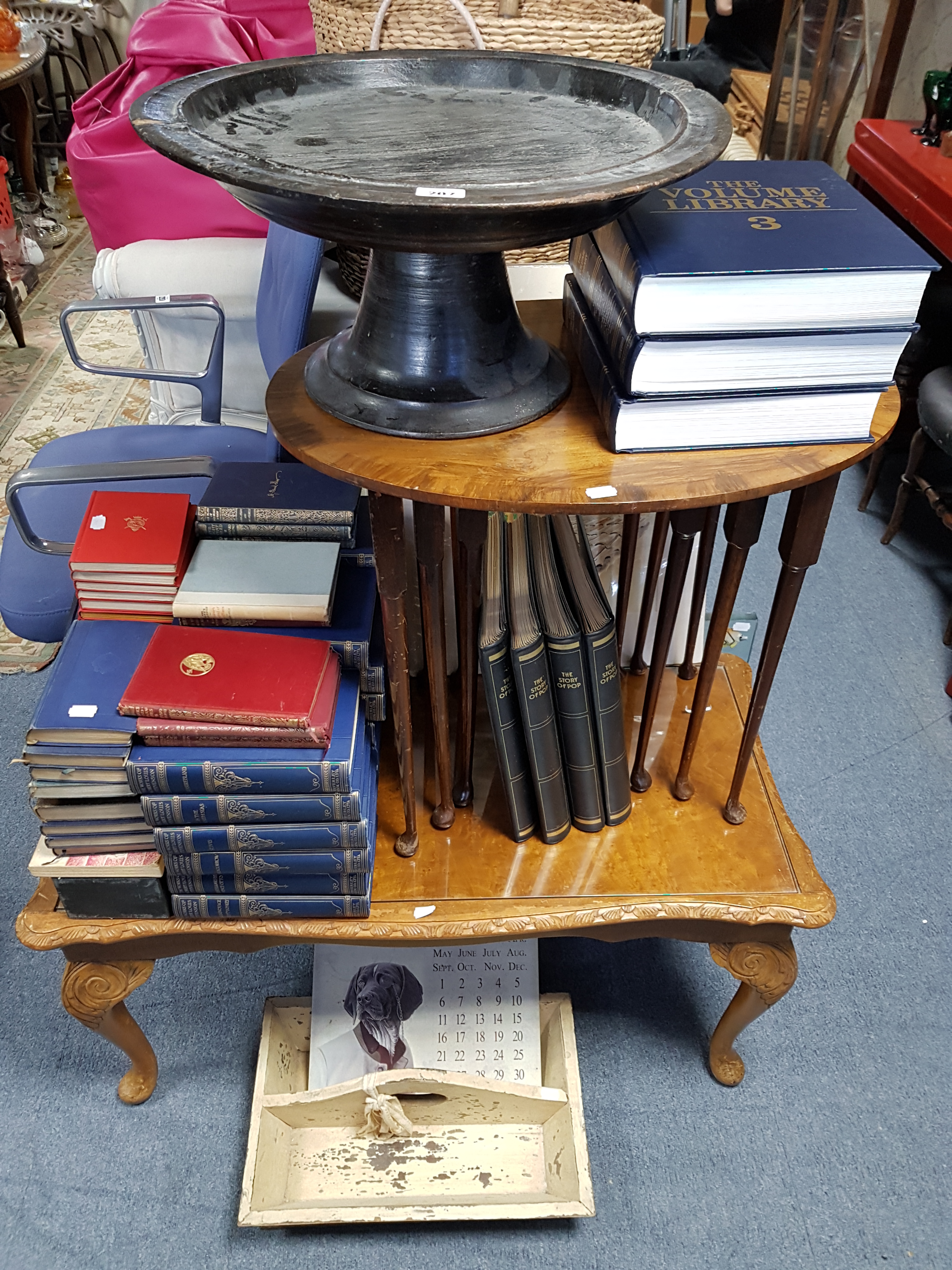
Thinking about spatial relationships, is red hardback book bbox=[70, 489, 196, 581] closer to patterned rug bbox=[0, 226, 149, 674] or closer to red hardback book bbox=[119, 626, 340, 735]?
red hardback book bbox=[119, 626, 340, 735]

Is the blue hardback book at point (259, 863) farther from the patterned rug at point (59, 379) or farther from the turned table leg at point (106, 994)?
the patterned rug at point (59, 379)

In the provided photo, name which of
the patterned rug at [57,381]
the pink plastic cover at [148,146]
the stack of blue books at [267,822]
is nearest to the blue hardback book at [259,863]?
the stack of blue books at [267,822]

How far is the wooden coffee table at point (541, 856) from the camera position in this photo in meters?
0.83

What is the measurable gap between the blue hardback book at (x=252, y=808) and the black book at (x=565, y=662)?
252mm

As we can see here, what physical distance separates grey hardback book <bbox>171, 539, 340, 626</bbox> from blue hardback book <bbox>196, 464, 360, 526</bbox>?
29mm

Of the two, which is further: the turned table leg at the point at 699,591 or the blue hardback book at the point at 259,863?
the turned table leg at the point at 699,591

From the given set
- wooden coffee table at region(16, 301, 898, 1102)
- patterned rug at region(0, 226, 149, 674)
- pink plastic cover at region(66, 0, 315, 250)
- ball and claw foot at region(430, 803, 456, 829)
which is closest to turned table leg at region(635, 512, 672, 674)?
wooden coffee table at region(16, 301, 898, 1102)

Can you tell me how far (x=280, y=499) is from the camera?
3.64 ft

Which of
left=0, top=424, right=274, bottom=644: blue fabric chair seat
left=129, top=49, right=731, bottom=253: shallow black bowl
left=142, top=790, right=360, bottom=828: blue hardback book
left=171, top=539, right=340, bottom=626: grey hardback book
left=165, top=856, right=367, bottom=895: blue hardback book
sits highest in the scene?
left=129, top=49, right=731, bottom=253: shallow black bowl

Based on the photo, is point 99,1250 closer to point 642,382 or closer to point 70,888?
point 70,888

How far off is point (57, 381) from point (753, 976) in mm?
2693

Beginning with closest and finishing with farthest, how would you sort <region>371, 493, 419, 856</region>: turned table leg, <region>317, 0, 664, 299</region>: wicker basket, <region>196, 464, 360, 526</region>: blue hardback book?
<region>371, 493, 419, 856</region>: turned table leg → <region>196, 464, 360, 526</region>: blue hardback book → <region>317, 0, 664, 299</region>: wicker basket

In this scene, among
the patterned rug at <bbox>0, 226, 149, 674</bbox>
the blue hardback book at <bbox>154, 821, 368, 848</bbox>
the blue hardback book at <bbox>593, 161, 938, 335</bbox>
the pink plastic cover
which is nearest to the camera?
the blue hardback book at <bbox>593, 161, 938, 335</bbox>

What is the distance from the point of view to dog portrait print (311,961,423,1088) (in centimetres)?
125
